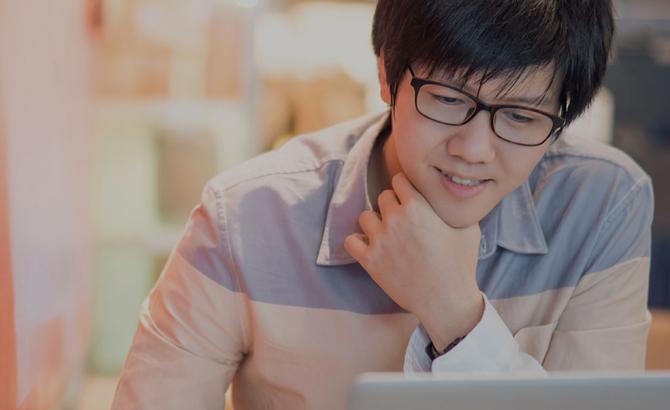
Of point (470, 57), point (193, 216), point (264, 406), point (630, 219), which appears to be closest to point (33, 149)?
point (193, 216)

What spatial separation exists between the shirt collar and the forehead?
0.76 ft

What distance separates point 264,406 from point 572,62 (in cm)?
68

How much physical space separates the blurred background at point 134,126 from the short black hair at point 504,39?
54 centimetres

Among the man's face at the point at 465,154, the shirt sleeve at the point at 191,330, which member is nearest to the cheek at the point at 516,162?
the man's face at the point at 465,154

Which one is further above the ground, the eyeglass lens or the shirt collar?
the eyeglass lens

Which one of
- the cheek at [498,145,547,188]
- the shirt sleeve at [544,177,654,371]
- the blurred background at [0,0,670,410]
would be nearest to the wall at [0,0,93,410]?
the blurred background at [0,0,670,410]

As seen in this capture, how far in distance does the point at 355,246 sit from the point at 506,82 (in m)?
0.31

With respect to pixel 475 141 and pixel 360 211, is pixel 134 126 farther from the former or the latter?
pixel 475 141

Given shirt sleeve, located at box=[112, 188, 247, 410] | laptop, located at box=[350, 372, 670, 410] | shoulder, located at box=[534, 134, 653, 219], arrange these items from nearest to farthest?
laptop, located at box=[350, 372, 670, 410], shirt sleeve, located at box=[112, 188, 247, 410], shoulder, located at box=[534, 134, 653, 219]

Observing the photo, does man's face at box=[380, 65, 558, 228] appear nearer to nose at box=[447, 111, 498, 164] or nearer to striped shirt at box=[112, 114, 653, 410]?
nose at box=[447, 111, 498, 164]

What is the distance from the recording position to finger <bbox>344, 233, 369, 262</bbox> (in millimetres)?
1246

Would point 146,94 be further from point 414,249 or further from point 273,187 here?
point 414,249

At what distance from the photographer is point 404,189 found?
126 cm

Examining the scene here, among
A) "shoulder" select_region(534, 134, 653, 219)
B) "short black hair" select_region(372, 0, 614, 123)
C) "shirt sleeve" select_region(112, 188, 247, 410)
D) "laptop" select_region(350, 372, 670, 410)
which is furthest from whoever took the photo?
"shoulder" select_region(534, 134, 653, 219)
